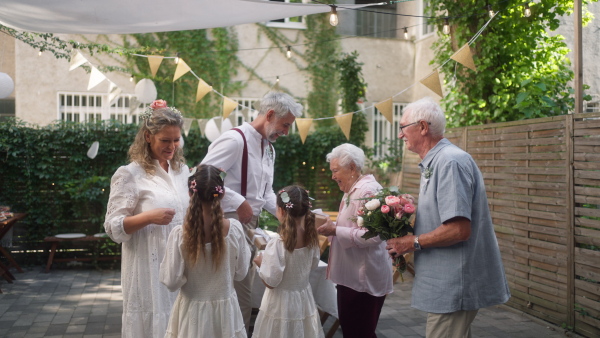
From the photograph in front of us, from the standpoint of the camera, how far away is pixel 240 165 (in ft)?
12.9

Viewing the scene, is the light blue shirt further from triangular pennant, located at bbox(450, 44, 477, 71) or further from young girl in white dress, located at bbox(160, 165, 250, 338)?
triangular pennant, located at bbox(450, 44, 477, 71)

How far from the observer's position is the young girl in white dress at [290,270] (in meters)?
3.66

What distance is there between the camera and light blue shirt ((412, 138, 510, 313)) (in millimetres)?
2691

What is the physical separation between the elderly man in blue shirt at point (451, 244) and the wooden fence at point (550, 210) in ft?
9.41

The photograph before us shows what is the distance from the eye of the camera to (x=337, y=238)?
12.9 ft


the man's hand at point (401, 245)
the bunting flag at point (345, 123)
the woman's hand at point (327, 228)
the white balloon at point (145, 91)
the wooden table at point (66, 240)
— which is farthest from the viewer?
the wooden table at point (66, 240)

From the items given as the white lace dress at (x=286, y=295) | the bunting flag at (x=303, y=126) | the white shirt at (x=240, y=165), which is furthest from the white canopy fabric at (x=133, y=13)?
the white lace dress at (x=286, y=295)

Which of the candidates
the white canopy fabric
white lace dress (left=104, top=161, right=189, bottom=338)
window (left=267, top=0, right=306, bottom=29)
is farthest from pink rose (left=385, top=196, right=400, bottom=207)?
window (left=267, top=0, right=306, bottom=29)

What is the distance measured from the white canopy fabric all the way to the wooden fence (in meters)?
2.48

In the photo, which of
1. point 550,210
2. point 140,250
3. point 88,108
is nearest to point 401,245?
point 140,250

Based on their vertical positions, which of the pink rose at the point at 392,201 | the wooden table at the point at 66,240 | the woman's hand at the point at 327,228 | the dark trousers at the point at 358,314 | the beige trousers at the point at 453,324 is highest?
the pink rose at the point at 392,201

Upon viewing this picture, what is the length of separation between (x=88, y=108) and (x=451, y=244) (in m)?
11.6

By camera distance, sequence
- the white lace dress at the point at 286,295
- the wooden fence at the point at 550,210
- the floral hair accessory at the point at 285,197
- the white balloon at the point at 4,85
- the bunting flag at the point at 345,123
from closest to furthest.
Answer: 1. the floral hair accessory at the point at 285,197
2. the white lace dress at the point at 286,295
3. the wooden fence at the point at 550,210
4. the white balloon at the point at 4,85
5. the bunting flag at the point at 345,123

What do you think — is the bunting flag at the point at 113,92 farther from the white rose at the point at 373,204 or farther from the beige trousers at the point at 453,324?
the beige trousers at the point at 453,324
